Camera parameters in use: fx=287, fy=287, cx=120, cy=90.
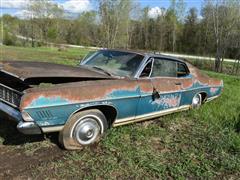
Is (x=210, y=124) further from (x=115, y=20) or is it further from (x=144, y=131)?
(x=115, y=20)

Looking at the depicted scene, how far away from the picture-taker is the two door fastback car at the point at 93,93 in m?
3.72

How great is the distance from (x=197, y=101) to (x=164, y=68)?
155 centimetres

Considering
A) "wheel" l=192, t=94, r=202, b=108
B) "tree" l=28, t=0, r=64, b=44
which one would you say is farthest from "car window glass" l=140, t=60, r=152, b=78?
"tree" l=28, t=0, r=64, b=44

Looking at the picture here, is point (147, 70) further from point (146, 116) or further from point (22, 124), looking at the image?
point (22, 124)

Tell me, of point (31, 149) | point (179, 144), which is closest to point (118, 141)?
point (179, 144)

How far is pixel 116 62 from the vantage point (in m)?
5.18

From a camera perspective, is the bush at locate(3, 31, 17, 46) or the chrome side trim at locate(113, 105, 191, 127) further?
the bush at locate(3, 31, 17, 46)

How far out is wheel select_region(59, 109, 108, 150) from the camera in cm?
402

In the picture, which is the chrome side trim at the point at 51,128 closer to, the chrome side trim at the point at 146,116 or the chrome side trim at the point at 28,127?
the chrome side trim at the point at 28,127

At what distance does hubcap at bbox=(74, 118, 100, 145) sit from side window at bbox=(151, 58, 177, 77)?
1477 mm

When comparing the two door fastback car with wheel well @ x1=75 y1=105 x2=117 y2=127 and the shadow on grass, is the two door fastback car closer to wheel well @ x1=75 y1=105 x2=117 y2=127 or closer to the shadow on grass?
wheel well @ x1=75 y1=105 x2=117 y2=127

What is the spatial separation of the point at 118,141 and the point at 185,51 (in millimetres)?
45752

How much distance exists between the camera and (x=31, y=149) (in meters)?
4.06

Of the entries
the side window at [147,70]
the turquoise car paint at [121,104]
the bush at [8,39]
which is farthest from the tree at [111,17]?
the bush at [8,39]
